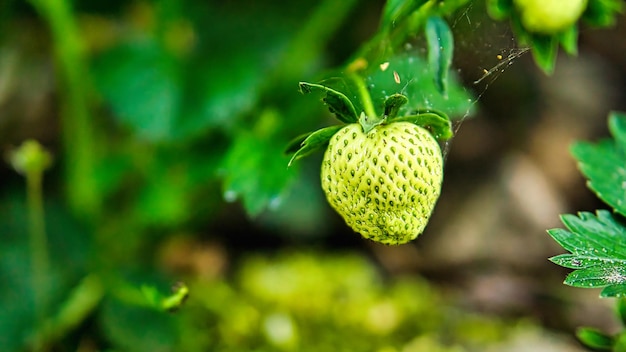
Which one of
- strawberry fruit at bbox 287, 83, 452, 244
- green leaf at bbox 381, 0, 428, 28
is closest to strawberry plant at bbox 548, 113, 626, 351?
strawberry fruit at bbox 287, 83, 452, 244

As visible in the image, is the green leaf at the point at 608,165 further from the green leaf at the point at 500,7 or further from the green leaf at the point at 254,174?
the green leaf at the point at 254,174

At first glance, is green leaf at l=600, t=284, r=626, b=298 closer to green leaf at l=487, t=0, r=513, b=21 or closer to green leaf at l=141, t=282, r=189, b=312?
green leaf at l=487, t=0, r=513, b=21

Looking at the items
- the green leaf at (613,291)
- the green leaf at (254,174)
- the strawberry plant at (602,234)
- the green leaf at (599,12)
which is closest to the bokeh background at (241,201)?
the green leaf at (254,174)

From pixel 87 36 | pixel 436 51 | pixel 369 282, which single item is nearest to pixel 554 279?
pixel 369 282

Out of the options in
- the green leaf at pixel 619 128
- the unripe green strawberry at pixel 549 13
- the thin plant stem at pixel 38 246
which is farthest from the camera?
the thin plant stem at pixel 38 246

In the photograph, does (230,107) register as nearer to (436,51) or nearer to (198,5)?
(198,5)

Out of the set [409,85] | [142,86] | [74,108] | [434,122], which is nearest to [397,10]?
[409,85]

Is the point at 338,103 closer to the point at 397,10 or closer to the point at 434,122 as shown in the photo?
the point at 434,122
